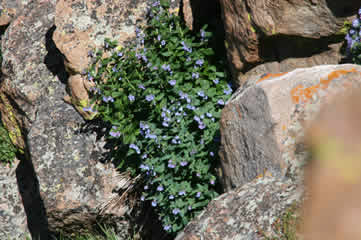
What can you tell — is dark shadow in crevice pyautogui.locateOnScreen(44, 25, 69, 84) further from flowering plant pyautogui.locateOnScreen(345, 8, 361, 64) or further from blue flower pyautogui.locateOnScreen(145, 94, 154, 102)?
flowering plant pyautogui.locateOnScreen(345, 8, 361, 64)

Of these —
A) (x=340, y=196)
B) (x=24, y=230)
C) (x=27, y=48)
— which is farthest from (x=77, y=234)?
(x=340, y=196)

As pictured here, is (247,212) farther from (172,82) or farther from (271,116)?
(172,82)

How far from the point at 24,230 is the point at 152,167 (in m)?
2.49

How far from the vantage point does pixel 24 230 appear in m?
5.03

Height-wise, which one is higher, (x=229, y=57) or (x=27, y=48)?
(x=27, y=48)

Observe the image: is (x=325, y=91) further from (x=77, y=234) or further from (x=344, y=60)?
(x=77, y=234)

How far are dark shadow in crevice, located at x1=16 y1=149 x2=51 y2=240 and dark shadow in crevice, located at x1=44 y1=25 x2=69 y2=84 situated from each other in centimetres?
111

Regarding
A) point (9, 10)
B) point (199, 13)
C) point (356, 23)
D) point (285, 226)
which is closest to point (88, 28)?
point (199, 13)

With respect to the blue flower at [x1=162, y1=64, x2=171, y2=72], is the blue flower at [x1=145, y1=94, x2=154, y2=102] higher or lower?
lower

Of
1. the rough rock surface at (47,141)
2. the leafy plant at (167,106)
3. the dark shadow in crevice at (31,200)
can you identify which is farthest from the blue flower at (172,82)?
the dark shadow in crevice at (31,200)

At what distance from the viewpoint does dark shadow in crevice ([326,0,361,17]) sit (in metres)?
2.78

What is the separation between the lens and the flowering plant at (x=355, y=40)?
280 centimetres

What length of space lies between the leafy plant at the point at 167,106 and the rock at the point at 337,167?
9.02 ft

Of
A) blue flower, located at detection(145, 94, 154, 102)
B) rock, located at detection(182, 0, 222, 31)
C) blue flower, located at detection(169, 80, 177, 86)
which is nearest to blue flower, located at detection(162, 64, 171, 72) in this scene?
blue flower, located at detection(169, 80, 177, 86)
